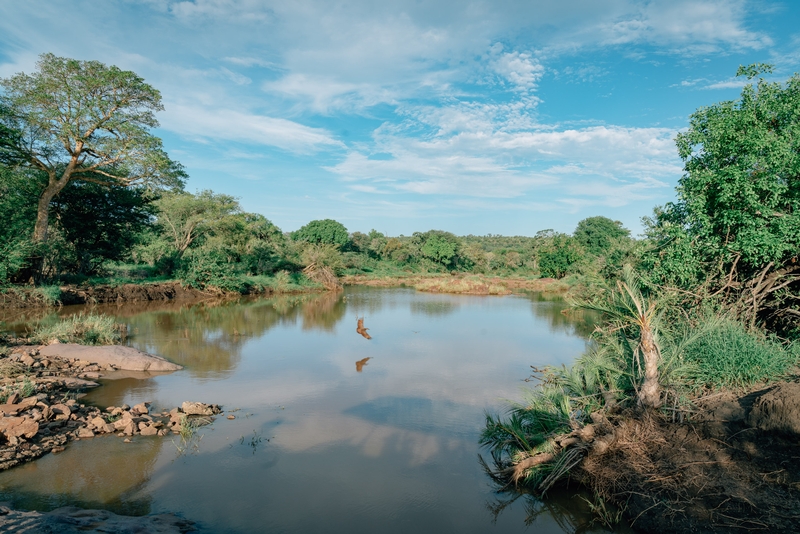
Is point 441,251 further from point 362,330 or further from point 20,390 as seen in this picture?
point 20,390

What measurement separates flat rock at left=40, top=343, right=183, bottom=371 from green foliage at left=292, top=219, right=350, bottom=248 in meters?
35.9

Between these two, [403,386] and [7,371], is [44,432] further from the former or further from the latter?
[403,386]

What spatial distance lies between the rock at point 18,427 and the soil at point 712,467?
271 inches

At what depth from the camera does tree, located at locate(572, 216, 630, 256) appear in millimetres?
46794

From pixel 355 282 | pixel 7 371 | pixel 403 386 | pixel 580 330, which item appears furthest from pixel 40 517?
pixel 355 282


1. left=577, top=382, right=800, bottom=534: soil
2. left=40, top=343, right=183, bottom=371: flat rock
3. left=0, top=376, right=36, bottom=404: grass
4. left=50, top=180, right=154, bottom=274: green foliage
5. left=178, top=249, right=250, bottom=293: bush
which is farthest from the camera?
left=178, top=249, right=250, bottom=293: bush

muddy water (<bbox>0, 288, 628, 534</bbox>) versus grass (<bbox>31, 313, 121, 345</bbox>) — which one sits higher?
grass (<bbox>31, 313, 121, 345</bbox>)

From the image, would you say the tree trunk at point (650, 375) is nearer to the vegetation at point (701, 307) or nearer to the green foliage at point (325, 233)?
the vegetation at point (701, 307)

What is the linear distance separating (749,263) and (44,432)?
1102 cm

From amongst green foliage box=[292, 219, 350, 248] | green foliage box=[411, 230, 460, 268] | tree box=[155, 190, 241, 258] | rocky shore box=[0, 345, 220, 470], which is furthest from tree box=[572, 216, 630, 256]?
rocky shore box=[0, 345, 220, 470]

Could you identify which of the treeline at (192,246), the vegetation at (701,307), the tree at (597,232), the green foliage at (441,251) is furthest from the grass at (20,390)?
the tree at (597,232)

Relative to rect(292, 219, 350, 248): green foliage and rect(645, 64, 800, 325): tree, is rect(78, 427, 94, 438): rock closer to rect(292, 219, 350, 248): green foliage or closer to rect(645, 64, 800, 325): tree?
rect(645, 64, 800, 325): tree

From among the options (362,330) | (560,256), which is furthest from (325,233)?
(362,330)

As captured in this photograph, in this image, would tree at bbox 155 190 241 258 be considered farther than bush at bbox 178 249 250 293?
Yes
